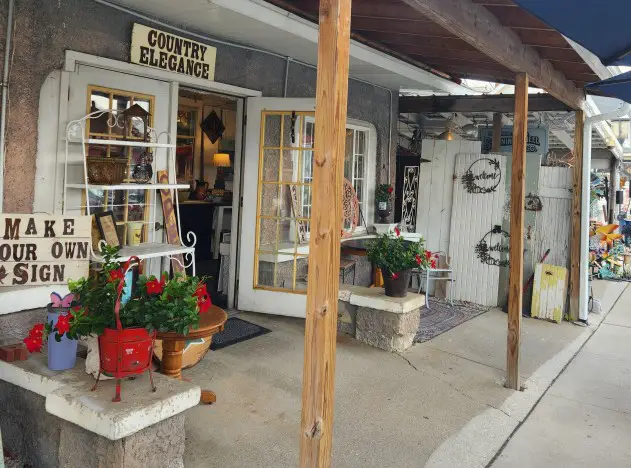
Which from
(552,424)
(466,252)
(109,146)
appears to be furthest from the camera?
(466,252)

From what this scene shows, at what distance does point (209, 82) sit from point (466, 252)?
4566 mm

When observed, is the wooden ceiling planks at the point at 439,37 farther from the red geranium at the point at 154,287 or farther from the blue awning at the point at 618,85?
the red geranium at the point at 154,287

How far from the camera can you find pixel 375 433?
3764 mm

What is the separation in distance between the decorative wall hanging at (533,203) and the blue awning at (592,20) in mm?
3978

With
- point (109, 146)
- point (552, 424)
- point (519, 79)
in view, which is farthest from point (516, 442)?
point (109, 146)

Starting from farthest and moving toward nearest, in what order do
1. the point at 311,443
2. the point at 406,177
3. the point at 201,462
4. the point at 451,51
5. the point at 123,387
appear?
the point at 406,177 < the point at 451,51 < the point at 201,462 < the point at 123,387 < the point at 311,443

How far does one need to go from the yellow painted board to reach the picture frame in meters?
5.44

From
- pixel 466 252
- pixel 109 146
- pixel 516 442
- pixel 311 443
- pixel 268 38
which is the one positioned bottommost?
pixel 516 442

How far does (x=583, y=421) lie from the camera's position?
4.26 metres

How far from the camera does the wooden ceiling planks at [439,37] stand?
4.30 meters

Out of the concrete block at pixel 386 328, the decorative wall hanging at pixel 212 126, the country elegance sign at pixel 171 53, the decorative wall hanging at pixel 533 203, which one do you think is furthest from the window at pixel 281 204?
the decorative wall hanging at pixel 212 126

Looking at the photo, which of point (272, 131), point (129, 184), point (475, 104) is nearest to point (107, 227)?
point (129, 184)

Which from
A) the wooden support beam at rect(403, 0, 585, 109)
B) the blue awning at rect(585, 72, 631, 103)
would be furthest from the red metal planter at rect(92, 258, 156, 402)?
the blue awning at rect(585, 72, 631, 103)

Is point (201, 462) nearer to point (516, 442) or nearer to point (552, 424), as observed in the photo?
point (516, 442)
